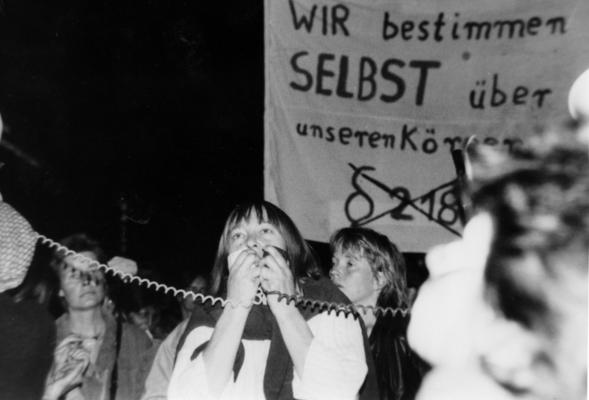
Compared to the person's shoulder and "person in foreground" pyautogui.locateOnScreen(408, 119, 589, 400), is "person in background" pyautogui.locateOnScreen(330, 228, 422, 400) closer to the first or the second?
the person's shoulder

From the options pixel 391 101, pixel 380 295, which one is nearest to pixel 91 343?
pixel 380 295

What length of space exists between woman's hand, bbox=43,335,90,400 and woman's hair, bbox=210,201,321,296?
318mm

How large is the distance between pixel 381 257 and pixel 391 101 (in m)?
0.43

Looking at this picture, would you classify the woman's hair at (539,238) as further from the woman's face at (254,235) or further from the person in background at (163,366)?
the person in background at (163,366)

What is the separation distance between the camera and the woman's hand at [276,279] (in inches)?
53.5

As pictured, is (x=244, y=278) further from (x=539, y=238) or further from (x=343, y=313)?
(x=539, y=238)

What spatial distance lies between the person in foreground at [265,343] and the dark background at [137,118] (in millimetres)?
593

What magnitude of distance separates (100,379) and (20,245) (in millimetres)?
313

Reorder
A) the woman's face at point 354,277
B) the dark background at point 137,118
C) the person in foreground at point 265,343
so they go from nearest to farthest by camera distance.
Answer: the person in foreground at point 265,343 < the woman's face at point 354,277 < the dark background at point 137,118

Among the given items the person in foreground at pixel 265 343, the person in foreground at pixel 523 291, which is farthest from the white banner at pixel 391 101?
the person in foreground at pixel 523 291

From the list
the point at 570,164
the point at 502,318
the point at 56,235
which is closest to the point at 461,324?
the point at 502,318

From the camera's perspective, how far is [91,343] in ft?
5.14

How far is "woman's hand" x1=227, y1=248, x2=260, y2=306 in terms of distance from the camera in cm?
135

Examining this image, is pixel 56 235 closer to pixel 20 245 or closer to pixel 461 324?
pixel 20 245
